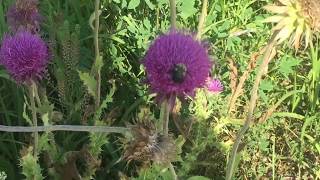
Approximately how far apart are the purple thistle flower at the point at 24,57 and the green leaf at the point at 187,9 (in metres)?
0.78

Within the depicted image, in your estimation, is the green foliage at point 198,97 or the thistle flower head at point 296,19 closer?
the thistle flower head at point 296,19

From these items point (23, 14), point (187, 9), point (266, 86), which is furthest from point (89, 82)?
point (266, 86)

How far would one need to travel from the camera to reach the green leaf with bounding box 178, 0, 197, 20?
6.75 feet

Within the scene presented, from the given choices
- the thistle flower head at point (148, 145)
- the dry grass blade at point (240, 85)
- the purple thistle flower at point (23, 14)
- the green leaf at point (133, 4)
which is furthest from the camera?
the green leaf at point (133, 4)

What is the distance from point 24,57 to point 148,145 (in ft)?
1.31

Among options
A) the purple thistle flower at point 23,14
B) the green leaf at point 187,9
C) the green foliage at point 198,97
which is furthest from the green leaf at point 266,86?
the purple thistle flower at point 23,14

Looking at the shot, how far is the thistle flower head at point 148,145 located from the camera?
1.10m

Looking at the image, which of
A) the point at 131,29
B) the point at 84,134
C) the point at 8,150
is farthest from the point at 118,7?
the point at 8,150

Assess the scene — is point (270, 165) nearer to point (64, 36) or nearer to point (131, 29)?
point (131, 29)

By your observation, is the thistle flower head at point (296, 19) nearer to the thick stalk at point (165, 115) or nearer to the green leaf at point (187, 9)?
the thick stalk at point (165, 115)

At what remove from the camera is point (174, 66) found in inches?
43.6

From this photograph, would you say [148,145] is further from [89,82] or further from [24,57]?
[89,82]

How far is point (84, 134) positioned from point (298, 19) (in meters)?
1.01

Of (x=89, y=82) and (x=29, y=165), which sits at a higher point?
(x=89, y=82)
